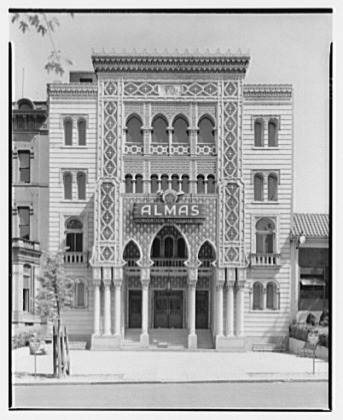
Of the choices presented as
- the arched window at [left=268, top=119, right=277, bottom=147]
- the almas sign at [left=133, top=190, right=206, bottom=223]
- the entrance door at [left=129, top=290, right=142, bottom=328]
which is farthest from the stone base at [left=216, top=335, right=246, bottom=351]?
the arched window at [left=268, top=119, right=277, bottom=147]

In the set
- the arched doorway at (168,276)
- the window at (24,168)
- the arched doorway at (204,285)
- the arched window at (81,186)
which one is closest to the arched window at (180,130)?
the arched doorway at (168,276)

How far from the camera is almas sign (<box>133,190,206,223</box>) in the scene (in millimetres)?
10938

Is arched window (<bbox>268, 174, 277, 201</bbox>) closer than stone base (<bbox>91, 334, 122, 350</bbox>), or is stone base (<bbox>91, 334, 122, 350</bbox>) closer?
stone base (<bbox>91, 334, 122, 350</bbox>)

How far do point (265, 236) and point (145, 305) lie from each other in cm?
193

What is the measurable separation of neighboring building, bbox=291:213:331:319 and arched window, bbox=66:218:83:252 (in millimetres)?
2975

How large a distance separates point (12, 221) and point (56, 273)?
3.00 feet

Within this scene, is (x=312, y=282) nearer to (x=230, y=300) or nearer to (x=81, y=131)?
(x=230, y=300)

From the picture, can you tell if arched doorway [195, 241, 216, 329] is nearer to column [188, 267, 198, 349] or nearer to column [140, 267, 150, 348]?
column [188, 267, 198, 349]

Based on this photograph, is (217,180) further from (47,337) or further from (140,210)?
(47,337)

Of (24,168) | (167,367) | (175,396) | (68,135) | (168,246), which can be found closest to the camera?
(175,396)

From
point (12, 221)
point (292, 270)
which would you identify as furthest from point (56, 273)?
point (292, 270)

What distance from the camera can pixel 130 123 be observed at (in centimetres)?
1110

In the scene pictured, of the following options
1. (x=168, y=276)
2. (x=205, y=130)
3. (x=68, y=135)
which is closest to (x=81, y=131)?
(x=68, y=135)

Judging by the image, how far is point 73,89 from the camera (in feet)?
36.0
